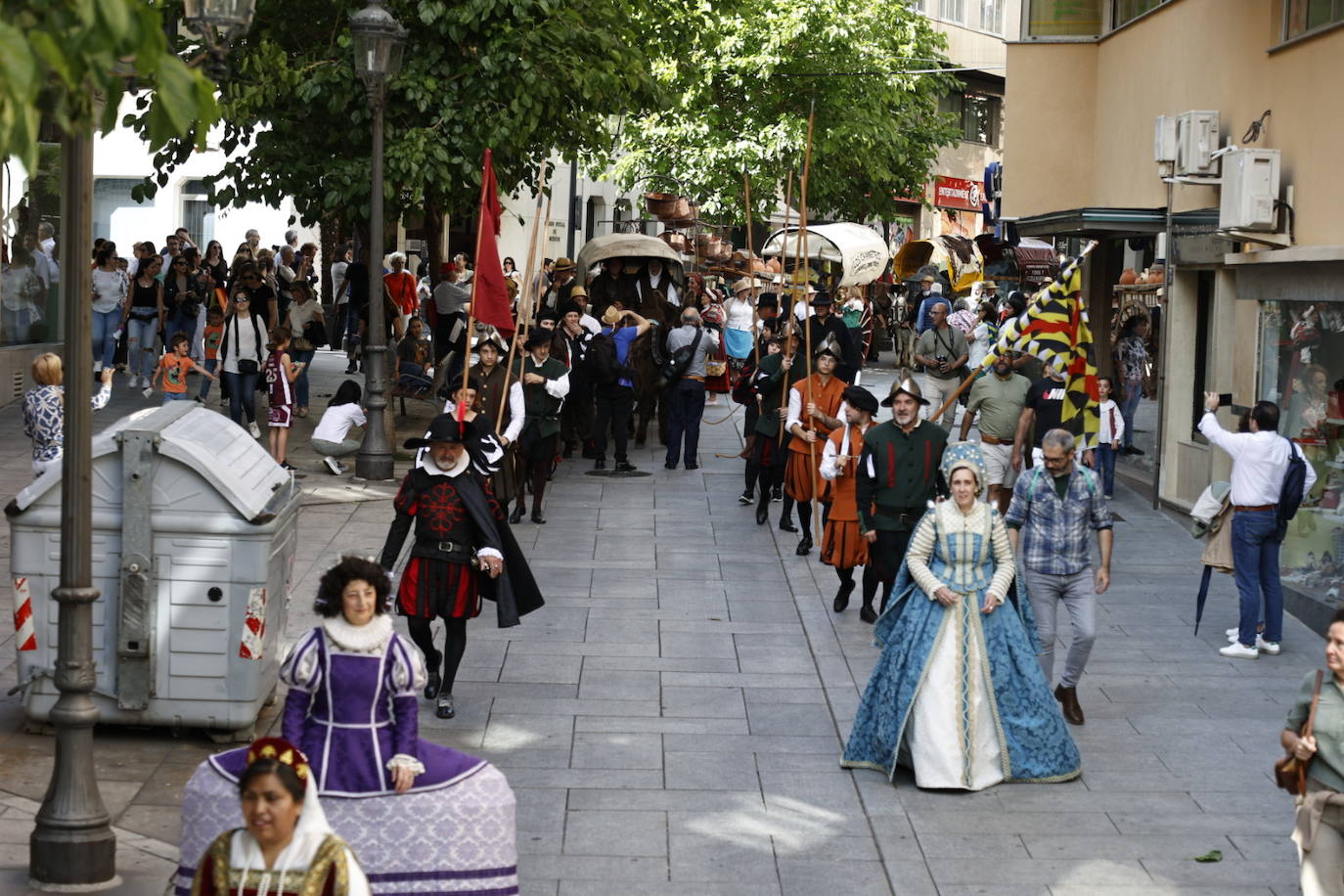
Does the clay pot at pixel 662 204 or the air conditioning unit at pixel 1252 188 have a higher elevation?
the clay pot at pixel 662 204

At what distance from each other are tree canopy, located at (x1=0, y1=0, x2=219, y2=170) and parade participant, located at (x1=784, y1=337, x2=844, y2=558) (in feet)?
32.9

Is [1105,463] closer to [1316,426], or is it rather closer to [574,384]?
[1316,426]

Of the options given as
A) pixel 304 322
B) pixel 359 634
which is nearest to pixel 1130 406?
pixel 304 322

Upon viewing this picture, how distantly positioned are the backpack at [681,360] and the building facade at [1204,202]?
410 centimetres

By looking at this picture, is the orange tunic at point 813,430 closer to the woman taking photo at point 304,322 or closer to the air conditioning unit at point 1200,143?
the air conditioning unit at point 1200,143

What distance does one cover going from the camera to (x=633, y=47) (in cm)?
1967

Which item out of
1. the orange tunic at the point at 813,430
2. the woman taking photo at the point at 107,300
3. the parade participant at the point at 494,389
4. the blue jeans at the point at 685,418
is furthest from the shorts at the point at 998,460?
the woman taking photo at the point at 107,300

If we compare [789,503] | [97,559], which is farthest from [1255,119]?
[97,559]

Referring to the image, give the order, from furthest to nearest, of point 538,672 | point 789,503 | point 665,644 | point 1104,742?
point 789,503, point 665,644, point 538,672, point 1104,742

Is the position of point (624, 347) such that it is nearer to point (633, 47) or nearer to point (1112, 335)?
point (633, 47)

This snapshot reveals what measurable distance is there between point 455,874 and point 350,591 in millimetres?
1099

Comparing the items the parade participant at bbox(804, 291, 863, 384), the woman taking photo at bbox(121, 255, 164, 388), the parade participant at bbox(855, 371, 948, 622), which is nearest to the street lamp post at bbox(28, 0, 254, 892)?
the parade participant at bbox(855, 371, 948, 622)

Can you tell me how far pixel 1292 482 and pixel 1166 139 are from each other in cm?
710

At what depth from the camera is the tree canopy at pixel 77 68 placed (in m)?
4.17
